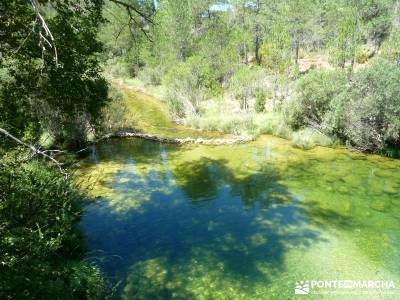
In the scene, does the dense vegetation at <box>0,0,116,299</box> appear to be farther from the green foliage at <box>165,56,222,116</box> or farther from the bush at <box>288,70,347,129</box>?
the green foliage at <box>165,56,222,116</box>

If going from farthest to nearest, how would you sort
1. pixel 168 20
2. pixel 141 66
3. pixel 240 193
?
pixel 141 66, pixel 168 20, pixel 240 193

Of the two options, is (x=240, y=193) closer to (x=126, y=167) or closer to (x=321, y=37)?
(x=126, y=167)

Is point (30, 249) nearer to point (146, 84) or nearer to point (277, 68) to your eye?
point (277, 68)

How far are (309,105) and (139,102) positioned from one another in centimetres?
2320

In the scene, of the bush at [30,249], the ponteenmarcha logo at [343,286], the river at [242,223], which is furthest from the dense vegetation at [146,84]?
the ponteenmarcha logo at [343,286]

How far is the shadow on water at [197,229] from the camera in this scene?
9.45 m

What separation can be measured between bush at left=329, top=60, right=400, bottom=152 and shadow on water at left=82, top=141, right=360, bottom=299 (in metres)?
6.19

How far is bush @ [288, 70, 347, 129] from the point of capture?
861 inches

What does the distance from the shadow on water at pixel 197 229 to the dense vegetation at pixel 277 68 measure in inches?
259

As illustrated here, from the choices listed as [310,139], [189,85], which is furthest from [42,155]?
[189,85]

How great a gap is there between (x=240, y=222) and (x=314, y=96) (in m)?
12.9

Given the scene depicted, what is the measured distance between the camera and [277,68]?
35.5 m

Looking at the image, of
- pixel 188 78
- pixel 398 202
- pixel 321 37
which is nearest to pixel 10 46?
pixel 398 202

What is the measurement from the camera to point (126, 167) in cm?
1877
